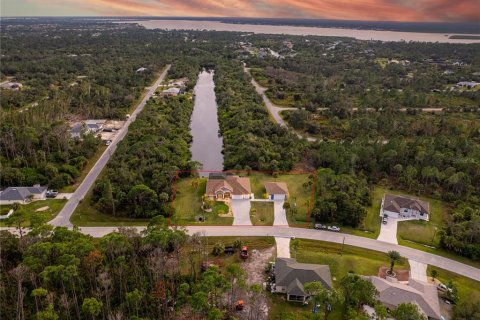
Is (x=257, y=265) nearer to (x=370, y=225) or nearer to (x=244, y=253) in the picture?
(x=244, y=253)

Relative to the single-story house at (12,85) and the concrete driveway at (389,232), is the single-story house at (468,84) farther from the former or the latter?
the single-story house at (12,85)

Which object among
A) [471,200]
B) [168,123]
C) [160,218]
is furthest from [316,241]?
[168,123]

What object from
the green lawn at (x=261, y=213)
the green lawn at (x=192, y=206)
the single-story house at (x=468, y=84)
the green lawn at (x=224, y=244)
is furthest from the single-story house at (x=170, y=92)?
the single-story house at (x=468, y=84)

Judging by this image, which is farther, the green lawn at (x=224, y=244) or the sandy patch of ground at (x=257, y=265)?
the green lawn at (x=224, y=244)

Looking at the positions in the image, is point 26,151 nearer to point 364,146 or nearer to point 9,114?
point 9,114

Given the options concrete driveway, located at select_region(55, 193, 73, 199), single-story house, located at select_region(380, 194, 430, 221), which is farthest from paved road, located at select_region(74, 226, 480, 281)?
concrete driveway, located at select_region(55, 193, 73, 199)

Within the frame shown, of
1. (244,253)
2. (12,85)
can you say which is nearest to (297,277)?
(244,253)
